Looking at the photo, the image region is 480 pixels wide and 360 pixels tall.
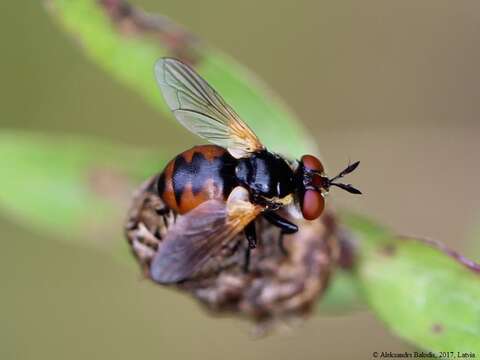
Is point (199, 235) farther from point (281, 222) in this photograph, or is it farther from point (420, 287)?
point (420, 287)

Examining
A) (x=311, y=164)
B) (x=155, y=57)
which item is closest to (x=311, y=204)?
(x=311, y=164)

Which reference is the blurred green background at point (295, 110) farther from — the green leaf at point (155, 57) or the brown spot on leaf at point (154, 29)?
the brown spot on leaf at point (154, 29)

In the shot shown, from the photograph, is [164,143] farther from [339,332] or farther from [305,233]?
[305,233]

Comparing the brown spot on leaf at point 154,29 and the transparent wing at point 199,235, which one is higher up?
the brown spot on leaf at point 154,29

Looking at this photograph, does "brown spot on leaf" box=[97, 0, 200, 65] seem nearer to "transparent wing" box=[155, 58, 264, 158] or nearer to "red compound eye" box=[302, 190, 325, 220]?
"transparent wing" box=[155, 58, 264, 158]

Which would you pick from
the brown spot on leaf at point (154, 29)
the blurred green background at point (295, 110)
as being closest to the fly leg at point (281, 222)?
the brown spot on leaf at point (154, 29)

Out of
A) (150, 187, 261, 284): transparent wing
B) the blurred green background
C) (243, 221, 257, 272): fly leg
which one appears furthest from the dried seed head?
the blurred green background
